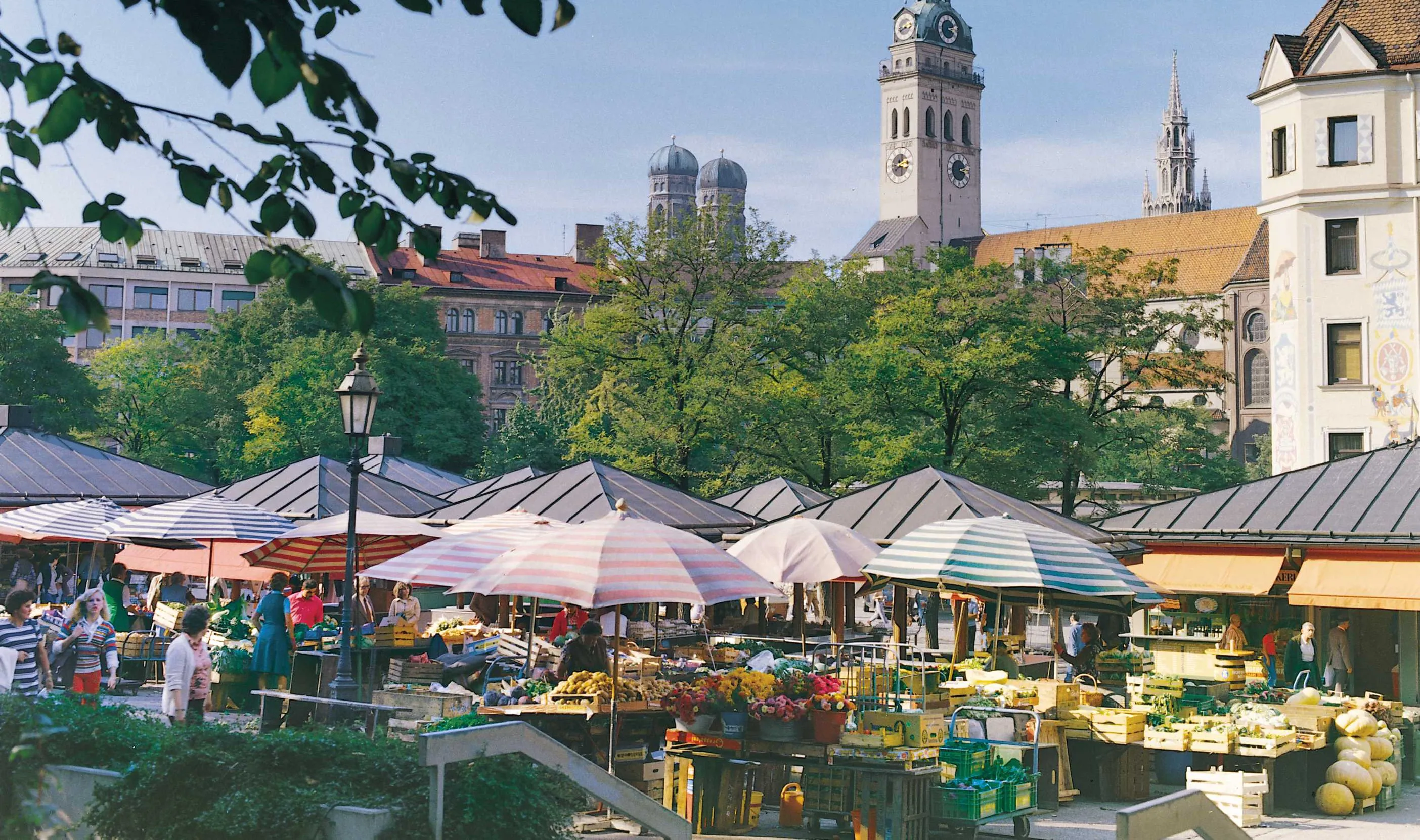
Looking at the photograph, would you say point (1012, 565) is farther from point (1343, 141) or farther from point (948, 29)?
point (948, 29)

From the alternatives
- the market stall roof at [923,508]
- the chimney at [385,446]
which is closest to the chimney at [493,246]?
the chimney at [385,446]

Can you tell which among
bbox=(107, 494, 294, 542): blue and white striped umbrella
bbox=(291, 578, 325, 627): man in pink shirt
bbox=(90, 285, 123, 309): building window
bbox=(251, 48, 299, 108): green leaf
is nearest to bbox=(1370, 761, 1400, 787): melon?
bbox=(291, 578, 325, 627): man in pink shirt

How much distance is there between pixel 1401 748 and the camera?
18.0 metres

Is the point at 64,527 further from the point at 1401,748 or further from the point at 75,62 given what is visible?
the point at 75,62

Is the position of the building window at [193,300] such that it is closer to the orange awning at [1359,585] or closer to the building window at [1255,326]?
the building window at [1255,326]

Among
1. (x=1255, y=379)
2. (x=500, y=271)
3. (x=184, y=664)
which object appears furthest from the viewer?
(x=500, y=271)

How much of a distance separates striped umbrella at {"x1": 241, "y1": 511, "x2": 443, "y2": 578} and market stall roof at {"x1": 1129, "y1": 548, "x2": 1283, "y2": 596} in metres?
10.5

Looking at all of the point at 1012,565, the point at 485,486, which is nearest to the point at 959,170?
the point at 485,486

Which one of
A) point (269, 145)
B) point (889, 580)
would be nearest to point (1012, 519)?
point (889, 580)

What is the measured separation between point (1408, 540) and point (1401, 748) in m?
4.72

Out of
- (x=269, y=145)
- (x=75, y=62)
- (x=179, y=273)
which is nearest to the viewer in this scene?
(x=75, y=62)

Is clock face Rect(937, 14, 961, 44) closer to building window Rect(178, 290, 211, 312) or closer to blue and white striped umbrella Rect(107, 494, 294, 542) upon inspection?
building window Rect(178, 290, 211, 312)

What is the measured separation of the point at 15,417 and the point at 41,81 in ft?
106

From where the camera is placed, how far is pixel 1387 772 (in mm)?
16469
